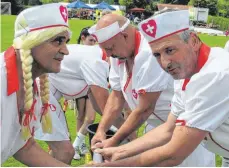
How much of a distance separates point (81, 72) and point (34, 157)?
93.6 inches

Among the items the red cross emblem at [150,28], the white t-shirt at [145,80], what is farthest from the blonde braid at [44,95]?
the white t-shirt at [145,80]

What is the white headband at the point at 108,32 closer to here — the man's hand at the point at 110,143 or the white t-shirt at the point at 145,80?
the white t-shirt at the point at 145,80

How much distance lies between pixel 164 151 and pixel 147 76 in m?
1.38

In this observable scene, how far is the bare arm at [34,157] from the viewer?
3340 millimetres

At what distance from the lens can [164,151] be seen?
2.87m

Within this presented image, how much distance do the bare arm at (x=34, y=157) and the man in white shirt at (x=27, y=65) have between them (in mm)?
21

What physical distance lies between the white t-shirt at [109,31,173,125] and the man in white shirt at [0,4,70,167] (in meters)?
1.06

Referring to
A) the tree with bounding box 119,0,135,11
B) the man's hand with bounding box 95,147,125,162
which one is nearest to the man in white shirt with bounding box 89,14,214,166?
the man's hand with bounding box 95,147,125,162

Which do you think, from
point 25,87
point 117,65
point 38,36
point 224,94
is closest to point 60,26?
point 38,36

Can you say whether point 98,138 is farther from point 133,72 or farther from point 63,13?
point 63,13

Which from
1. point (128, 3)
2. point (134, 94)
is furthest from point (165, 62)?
point (128, 3)

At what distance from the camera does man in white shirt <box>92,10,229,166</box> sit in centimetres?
273

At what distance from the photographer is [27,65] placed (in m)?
2.89

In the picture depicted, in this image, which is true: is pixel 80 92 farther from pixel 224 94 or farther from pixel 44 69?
pixel 224 94
